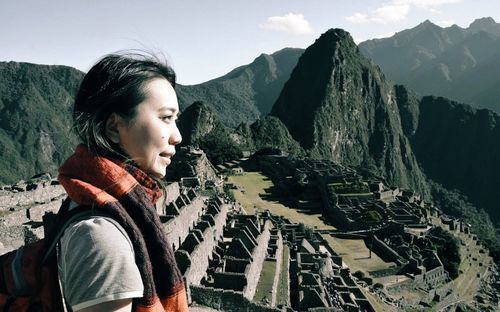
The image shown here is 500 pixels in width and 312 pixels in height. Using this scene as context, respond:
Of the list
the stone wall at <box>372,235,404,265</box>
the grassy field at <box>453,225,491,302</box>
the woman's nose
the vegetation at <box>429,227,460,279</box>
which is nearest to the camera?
the woman's nose

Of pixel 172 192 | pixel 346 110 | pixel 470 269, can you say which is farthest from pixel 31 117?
pixel 470 269

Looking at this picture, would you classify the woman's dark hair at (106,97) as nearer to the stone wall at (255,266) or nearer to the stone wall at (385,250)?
the stone wall at (255,266)

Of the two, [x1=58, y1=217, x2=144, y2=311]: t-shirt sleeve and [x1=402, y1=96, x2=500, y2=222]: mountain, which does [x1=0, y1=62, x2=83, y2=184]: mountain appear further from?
[x1=402, y1=96, x2=500, y2=222]: mountain

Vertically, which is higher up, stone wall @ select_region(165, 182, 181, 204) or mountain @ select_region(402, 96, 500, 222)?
stone wall @ select_region(165, 182, 181, 204)

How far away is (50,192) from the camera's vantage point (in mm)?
24703

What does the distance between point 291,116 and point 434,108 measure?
65199mm

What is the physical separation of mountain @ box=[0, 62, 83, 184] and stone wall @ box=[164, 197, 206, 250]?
50.5 m

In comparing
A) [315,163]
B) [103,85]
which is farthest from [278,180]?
[103,85]

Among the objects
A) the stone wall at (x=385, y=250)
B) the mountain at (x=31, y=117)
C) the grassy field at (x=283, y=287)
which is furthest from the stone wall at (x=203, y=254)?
the mountain at (x=31, y=117)

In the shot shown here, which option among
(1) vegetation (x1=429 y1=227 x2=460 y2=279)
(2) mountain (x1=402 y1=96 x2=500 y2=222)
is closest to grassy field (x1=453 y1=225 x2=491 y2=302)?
(1) vegetation (x1=429 y1=227 x2=460 y2=279)

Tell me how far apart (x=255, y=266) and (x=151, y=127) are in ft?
53.0

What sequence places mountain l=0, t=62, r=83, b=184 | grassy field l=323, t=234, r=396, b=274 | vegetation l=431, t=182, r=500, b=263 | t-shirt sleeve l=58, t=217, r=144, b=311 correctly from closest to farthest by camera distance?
t-shirt sleeve l=58, t=217, r=144, b=311 < grassy field l=323, t=234, r=396, b=274 < mountain l=0, t=62, r=83, b=184 < vegetation l=431, t=182, r=500, b=263

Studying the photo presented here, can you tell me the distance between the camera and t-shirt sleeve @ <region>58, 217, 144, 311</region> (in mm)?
1374

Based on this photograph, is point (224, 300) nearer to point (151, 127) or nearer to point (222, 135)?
point (151, 127)
